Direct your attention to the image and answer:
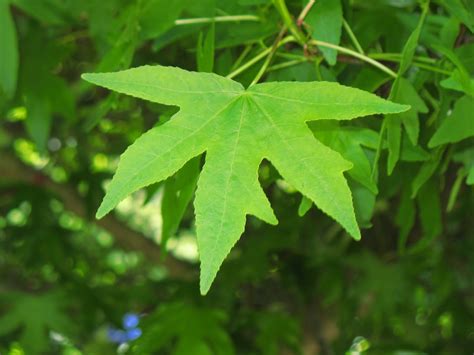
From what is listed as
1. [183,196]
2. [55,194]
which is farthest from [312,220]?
[183,196]

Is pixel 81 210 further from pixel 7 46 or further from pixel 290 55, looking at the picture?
pixel 290 55

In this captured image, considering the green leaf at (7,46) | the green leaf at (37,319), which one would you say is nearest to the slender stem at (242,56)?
the green leaf at (7,46)

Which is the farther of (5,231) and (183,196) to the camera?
(5,231)

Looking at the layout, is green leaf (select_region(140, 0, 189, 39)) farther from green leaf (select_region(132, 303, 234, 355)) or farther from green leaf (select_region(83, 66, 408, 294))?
green leaf (select_region(132, 303, 234, 355))

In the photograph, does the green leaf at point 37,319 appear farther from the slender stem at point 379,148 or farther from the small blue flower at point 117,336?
the slender stem at point 379,148

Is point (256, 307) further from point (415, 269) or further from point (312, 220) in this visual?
point (415, 269)

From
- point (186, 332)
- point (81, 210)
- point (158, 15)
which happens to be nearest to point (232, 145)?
point (158, 15)

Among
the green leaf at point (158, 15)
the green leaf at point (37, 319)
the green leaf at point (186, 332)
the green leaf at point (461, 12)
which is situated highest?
the green leaf at point (461, 12)
